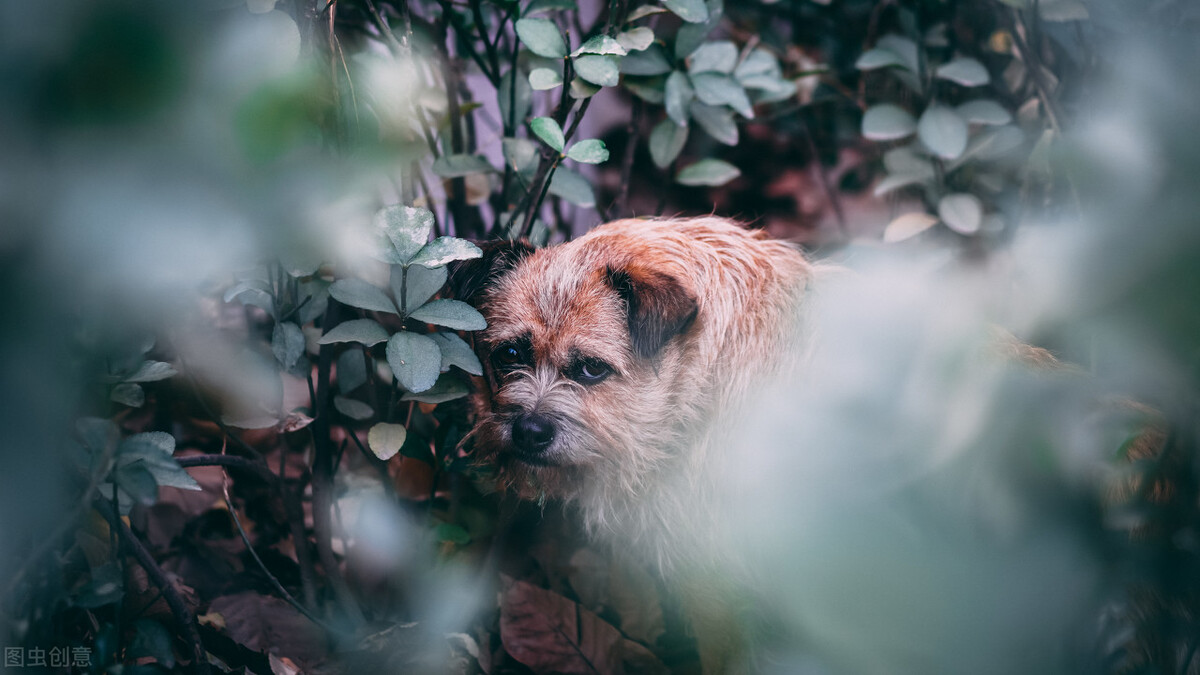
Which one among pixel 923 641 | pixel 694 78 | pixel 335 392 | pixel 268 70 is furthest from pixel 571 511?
pixel 268 70

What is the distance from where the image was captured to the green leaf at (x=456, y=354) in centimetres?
158

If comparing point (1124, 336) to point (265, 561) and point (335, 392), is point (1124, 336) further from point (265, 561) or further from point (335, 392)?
point (265, 561)

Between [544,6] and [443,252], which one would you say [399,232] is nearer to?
[443,252]

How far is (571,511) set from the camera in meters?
2.30

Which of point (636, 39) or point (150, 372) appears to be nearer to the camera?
point (150, 372)

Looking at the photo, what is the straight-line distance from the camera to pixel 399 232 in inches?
57.7

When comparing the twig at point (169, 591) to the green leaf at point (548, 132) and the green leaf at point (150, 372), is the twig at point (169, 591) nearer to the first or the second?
the green leaf at point (150, 372)

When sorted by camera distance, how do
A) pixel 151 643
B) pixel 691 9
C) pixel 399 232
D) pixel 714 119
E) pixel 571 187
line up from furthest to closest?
1. pixel 714 119
2. pixel 571 187
3. pixel 691 9
4. pixel 151 643
5. pixel 399 232

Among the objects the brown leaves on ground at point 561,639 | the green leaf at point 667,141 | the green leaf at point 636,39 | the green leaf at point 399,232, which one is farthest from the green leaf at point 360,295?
the green leaf at point 667,141

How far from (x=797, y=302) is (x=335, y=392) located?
1419 millimetres

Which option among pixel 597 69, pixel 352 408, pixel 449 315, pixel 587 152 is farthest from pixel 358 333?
pixel 597 69

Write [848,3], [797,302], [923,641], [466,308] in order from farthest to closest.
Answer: [848,3] < [797,302] < [466,308] < [923,641]

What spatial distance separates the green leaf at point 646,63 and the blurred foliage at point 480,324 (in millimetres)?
14

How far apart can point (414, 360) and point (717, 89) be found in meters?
1.25
